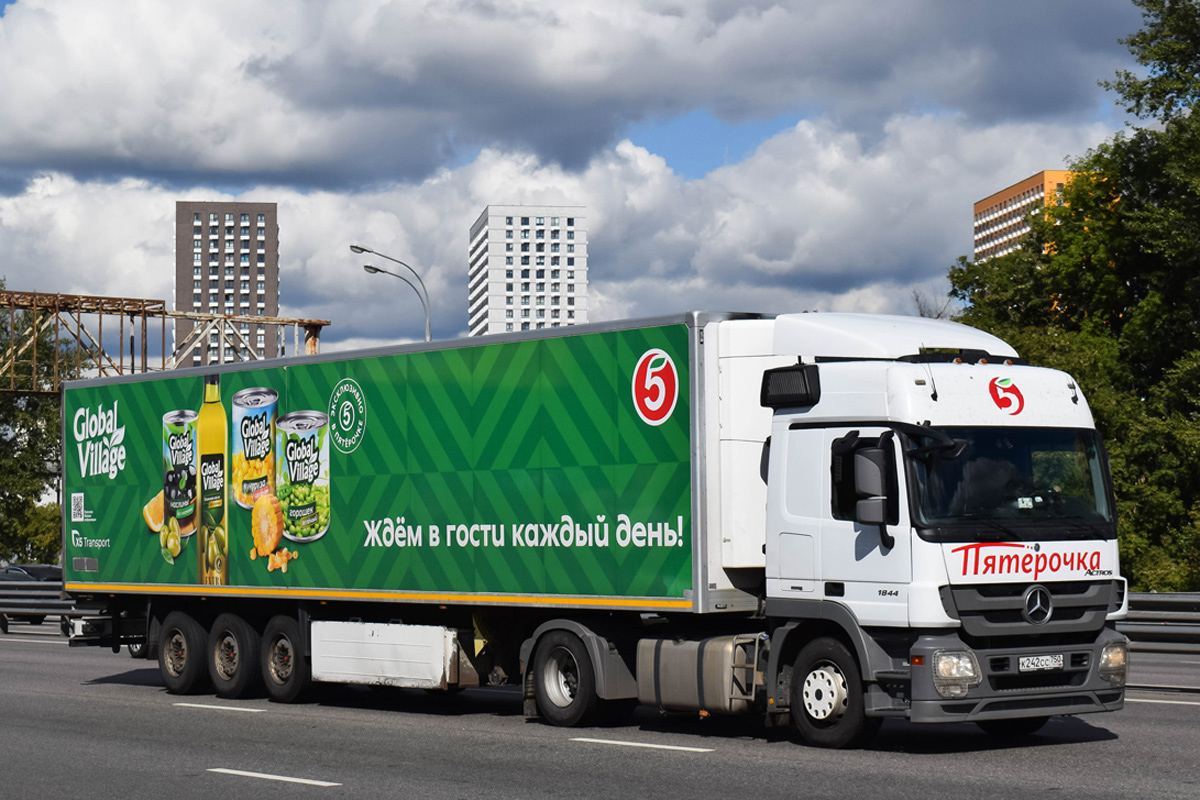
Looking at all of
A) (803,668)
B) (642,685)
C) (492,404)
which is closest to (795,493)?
(803,668)

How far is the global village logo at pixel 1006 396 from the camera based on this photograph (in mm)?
11297

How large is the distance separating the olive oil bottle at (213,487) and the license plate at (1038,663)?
880 centimetres

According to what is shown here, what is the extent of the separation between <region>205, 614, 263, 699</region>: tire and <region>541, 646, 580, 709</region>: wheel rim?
4.36 m

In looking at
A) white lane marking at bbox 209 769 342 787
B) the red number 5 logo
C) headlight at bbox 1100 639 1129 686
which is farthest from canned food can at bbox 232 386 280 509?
headlight at bbox 1100 639 1129 686

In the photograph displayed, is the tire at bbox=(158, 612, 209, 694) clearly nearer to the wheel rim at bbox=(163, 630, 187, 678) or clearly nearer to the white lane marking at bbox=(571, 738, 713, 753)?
the wheel rim at bbox=(163, 630, 187, 678)

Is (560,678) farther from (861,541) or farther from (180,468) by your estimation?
(180,468)

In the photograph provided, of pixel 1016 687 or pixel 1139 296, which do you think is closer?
pixel 1016 687

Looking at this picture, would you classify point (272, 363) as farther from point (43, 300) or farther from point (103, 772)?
point (43, 300)

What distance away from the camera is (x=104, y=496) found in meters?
18.4

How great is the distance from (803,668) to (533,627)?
133 inches

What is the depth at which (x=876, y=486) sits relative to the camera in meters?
10.8

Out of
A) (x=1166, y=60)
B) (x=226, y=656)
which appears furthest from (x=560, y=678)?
(x=1166, y=60)

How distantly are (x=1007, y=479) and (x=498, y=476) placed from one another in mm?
4557

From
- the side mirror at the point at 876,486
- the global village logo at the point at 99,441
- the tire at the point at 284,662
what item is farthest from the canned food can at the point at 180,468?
the side mirror at the point at 876,486
